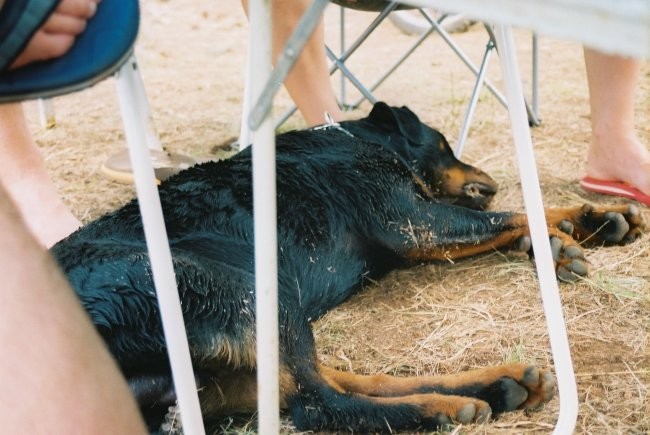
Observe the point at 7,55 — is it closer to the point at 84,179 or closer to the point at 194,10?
the point at 84,179

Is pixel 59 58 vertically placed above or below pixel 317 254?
above

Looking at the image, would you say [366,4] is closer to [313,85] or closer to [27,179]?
[313,85]

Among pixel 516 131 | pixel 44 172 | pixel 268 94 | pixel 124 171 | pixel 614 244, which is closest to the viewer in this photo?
pixel 268 94

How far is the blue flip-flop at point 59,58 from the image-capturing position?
95cm

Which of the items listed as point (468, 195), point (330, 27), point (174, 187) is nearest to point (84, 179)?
point (174, 187)

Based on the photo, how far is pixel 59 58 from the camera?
1.08 meters

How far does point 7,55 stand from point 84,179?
258 centimetres

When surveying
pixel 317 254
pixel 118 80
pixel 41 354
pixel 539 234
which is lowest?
pixel 317 254

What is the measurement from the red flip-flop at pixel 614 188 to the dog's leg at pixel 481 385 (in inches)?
50.5

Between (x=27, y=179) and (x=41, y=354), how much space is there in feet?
6.20

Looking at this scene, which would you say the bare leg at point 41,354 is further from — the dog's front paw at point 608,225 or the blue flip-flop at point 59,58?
the dog's front paw at point 608,225

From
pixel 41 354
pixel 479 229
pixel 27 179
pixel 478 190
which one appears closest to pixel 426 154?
→ pixel 478 190

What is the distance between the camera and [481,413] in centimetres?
170

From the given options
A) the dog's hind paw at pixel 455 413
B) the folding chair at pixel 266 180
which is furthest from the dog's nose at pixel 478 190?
the folding chair at pixel 266 180
